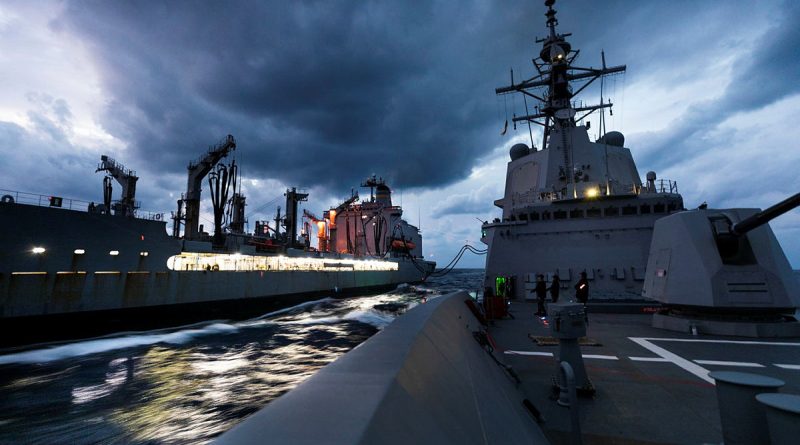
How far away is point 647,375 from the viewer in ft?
15.8

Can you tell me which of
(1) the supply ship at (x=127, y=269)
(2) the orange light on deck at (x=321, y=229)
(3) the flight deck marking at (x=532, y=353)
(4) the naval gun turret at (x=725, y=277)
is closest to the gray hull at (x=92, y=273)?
(1) the supply ship at (x=127, y=269)

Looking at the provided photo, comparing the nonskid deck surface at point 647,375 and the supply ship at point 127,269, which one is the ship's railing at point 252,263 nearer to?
the supply ship at point 127,269

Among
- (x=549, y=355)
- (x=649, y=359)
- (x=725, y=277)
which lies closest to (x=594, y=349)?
(x=649, y=359)

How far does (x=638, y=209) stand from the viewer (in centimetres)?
1645

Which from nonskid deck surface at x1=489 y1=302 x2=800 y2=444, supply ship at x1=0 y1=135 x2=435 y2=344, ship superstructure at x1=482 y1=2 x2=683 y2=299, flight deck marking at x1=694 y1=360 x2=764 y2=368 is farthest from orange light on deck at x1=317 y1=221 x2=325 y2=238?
flight deck marking at x1=694 y1=360 x2=764 y2=368

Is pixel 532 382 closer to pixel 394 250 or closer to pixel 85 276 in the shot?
pixel 85 276

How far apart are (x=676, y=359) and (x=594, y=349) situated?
4.04ft

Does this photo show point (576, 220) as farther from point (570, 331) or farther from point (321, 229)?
point (321, 229)

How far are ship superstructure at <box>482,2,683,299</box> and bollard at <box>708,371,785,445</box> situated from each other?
1457 centimetres

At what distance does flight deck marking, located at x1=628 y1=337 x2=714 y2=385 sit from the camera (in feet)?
15.8

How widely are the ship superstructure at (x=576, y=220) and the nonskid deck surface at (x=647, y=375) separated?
841 centimetres

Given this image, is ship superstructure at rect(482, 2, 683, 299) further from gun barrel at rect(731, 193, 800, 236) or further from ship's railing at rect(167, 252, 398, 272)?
ship's railing at rect(167, 252, 398, 272)

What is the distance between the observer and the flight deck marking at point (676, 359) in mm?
4816

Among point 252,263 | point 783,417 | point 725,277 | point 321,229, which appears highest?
point 321,229
